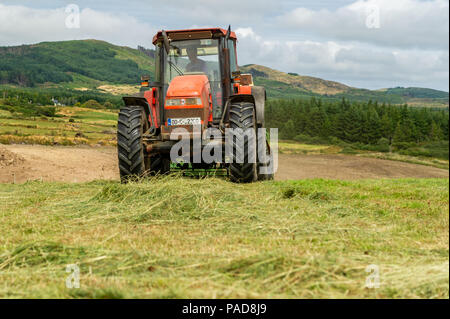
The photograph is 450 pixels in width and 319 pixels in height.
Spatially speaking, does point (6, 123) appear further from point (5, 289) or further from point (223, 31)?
point (5, 289)

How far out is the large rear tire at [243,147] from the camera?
8930 mm

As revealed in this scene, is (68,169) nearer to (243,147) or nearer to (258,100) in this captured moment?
(258,100)

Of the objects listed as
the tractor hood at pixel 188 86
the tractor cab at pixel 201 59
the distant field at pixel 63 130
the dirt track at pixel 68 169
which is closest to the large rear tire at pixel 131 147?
the tractor hood at pixel 188 86

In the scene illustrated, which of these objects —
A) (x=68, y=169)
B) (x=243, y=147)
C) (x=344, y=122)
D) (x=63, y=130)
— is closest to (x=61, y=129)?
(x=63, y=130)

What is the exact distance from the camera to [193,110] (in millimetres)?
8938

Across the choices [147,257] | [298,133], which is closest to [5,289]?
[147,257]

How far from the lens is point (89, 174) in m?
14.0

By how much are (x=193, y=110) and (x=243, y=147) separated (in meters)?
1.18

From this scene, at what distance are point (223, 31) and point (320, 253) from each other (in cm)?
688

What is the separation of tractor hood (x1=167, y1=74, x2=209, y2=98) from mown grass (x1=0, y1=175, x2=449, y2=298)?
6.22ft

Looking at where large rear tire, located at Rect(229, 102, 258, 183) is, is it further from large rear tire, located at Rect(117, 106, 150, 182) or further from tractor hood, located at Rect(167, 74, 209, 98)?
large rear tire, located at Rect(117, 106, 150, 182)

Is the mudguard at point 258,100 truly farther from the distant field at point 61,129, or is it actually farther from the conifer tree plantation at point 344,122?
the conifer tree plantation at point 344,122

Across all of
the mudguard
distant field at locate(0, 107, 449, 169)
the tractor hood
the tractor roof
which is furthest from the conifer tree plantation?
the tractor hood

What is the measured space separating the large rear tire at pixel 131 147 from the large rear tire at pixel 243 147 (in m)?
1.72
